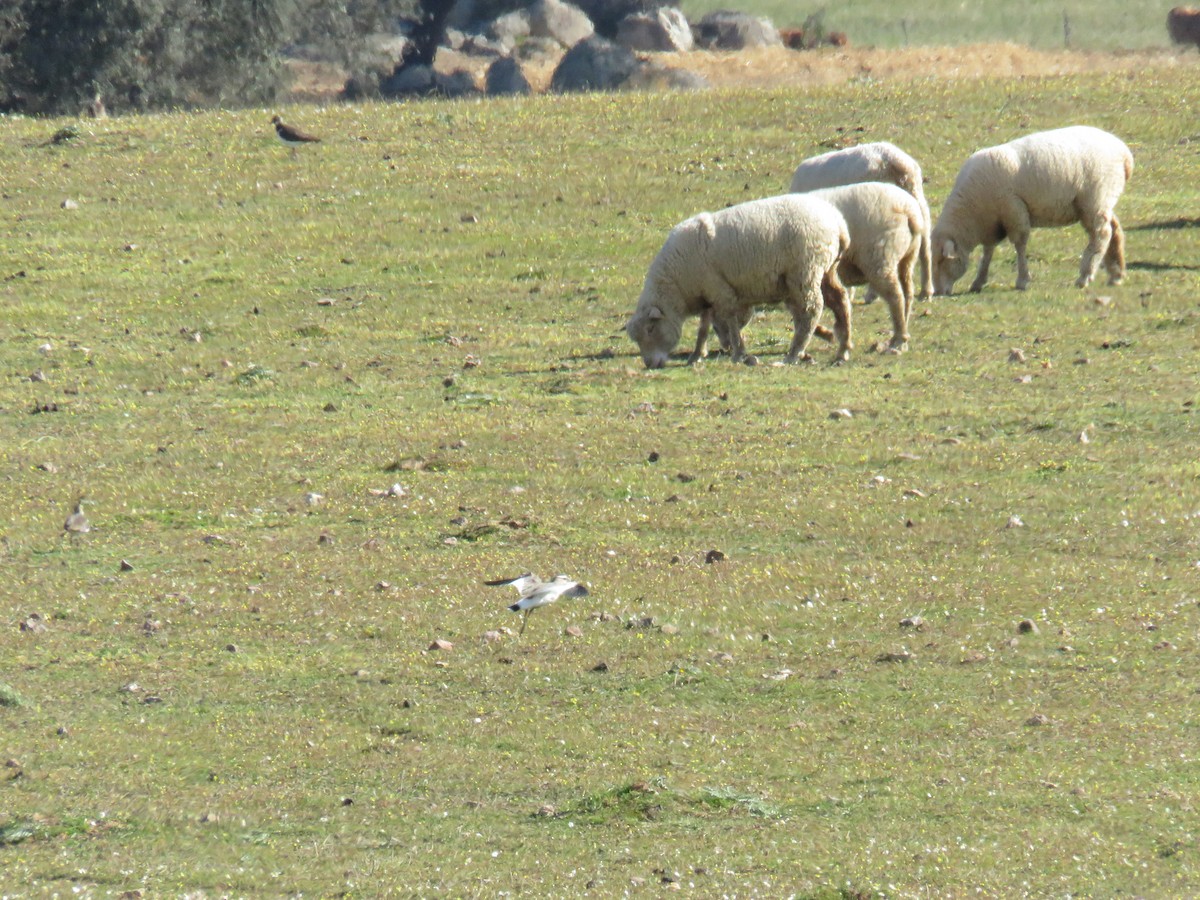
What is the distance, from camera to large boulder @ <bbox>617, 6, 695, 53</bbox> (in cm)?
6506

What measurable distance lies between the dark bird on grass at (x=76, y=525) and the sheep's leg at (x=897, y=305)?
30.1 feet

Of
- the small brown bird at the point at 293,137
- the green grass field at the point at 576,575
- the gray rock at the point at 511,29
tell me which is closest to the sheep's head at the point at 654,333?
the green grass field at the point at 576,575

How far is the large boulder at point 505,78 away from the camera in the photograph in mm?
61594

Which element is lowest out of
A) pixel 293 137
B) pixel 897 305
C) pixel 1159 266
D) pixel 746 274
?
pixel 1159 266

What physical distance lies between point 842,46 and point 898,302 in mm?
43814

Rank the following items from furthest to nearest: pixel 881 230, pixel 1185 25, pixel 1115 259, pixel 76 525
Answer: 1. pixel 1185 25
2. pixel 1115 259
3. pixel 881 230
4. pixel 76 525

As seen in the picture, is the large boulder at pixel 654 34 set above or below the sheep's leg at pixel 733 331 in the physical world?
above

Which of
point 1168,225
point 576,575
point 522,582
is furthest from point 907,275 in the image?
point 522,582

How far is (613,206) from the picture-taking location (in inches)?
1056

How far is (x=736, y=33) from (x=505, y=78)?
9920 mm

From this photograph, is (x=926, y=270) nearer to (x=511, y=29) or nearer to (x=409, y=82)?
(x=409, y=82)

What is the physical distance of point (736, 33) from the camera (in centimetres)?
6525

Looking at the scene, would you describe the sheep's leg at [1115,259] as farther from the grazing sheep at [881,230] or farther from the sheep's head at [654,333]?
the sheep's head at [654,333]

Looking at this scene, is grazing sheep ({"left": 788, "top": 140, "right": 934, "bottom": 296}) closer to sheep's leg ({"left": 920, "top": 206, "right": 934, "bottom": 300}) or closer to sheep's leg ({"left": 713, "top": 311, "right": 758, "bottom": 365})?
sheep's leg ({"left": 920, "top": 206, "right": 934, "bottom": 300})
